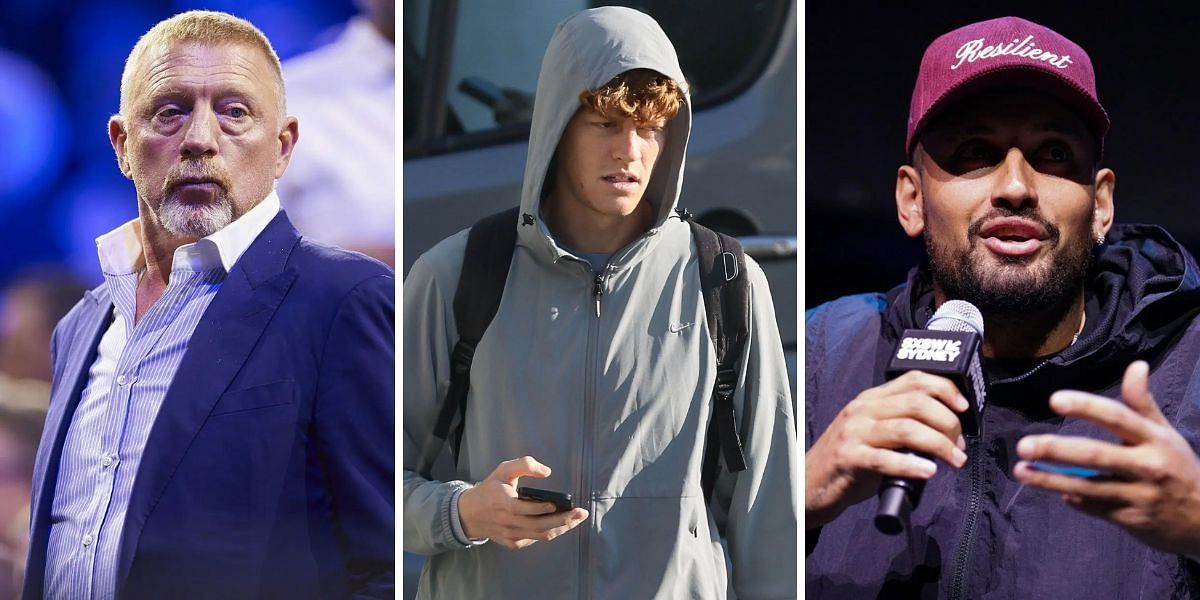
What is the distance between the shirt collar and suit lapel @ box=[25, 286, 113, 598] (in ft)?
0.30

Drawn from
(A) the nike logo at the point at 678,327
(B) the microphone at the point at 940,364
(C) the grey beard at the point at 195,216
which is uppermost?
(C) the grey beard at the point at 195,216

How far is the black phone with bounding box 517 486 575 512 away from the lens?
9.91ft

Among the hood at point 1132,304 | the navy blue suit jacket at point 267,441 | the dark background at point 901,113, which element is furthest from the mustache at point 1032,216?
the navy blue suit jacket at point 267,441

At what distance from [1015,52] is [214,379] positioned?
2.24 meters

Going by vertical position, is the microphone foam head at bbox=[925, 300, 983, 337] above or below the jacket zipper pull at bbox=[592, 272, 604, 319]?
below

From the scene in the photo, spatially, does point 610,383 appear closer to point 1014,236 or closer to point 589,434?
point 589,434

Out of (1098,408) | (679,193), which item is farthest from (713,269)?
(1098,408)

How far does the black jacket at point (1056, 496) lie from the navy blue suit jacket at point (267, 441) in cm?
133

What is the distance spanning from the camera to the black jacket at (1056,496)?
2947mm

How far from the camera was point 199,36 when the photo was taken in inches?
137

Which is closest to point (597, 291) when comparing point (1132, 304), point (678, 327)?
point (678, 327)

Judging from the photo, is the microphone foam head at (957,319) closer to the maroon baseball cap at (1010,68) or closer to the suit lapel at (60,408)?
the maroon baseball cap at (1010,68)

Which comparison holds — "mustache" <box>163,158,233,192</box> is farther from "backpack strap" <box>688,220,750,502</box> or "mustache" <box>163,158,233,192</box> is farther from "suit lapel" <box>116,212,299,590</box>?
"backpack strap" <box>688,220,750,502</box>

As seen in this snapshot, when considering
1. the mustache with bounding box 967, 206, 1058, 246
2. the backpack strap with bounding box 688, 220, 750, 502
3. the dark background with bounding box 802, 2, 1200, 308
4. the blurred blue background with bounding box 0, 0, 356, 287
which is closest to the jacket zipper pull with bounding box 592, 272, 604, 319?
the backpack strap with bounding box 688, 220, 750, 502
